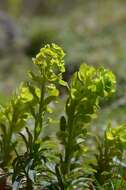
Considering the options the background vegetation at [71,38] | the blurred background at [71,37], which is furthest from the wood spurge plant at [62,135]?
the blurred background at [71,37]

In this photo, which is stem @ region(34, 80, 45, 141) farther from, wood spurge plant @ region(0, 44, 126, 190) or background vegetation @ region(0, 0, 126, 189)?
background vegetation @ region(0, 0, 126, 189)

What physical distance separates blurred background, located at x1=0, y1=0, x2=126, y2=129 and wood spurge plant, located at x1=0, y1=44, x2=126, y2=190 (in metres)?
3.58

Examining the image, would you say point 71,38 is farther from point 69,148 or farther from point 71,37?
point 69,148

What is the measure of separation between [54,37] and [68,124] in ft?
36.6

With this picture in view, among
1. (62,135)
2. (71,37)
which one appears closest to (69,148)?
(62,135)

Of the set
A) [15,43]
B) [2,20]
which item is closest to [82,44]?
[15,43]

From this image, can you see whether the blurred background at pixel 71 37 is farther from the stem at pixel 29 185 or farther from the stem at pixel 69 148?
the stem at pixel 29 185

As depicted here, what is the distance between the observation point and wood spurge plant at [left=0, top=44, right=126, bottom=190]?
10.8ft

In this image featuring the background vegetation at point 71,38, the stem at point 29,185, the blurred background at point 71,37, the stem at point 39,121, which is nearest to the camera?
the stem at point 29,185

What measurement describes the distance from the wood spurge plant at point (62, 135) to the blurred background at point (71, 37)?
358 cm

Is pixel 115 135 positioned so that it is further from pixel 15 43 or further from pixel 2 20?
pixel 2 20

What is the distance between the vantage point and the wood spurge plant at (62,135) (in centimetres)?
330

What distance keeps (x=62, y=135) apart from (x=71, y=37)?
11794 mm

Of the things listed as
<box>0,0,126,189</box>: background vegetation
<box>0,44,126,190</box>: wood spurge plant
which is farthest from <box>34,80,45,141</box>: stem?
<box>0,0,126,189</box>: background vegetation
